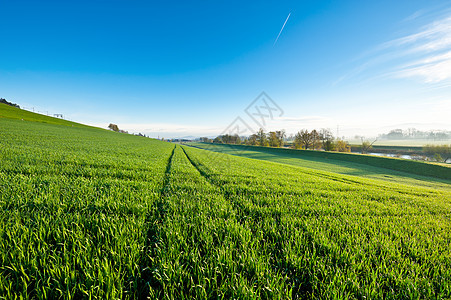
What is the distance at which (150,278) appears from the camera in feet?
5.44

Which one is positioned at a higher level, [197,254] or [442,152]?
[442,152]

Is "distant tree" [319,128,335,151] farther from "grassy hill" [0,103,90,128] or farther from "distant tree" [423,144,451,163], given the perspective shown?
"grassy hill" [0,103,90,128]

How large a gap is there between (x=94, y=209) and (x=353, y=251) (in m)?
4.46

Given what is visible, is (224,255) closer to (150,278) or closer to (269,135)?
(150,278)

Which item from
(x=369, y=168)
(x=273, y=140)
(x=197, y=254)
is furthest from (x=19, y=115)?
(x=273, y=140)

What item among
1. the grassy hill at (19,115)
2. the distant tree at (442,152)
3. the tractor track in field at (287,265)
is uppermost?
the grassy hill at (19,115)

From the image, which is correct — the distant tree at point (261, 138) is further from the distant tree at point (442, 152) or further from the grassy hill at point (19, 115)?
the grassy hill at point (19, 115)

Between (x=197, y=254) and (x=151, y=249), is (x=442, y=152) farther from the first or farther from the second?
(x=151, y=249)

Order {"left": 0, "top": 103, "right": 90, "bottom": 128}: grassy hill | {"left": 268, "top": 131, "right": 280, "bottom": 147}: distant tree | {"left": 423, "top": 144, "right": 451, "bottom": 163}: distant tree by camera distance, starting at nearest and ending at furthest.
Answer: {"left": 0, "top": 103, "right": 90, "bottom": 128}: grassy hill, {"left": 423, "top": 144, "right": 451, "bottom": 163}: distant tree, {"left": 268, "top": 131, "right": 280, "bottom": 147}: distant tree

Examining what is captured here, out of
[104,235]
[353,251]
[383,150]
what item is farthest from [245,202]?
[383,150]

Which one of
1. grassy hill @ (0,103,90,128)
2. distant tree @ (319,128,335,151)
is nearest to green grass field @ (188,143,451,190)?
distant tree @ (319,128,335,151)

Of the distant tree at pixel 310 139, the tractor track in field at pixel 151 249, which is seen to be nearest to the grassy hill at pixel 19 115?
the tractor track in field at pixel 151 249

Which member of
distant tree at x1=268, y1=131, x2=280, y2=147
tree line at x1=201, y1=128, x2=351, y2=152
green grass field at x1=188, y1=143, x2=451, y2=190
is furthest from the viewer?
distant tree at x1=268, y1=131, x2=280, y2=147

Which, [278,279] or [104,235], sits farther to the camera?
[104,235]
